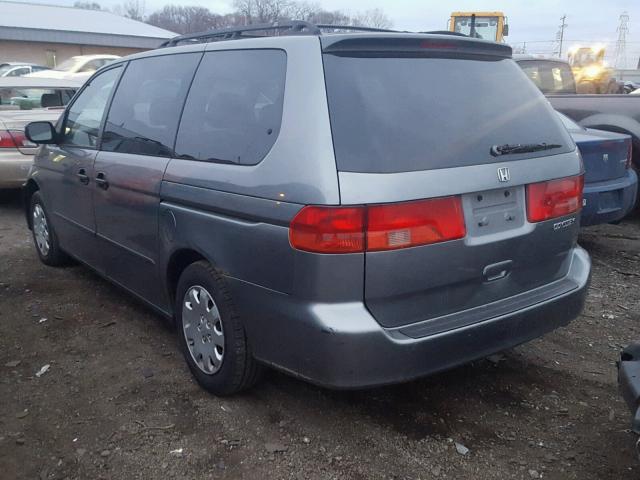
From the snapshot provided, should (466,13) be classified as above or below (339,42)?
above

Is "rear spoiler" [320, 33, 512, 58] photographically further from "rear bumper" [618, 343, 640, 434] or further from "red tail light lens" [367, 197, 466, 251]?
"rear bumper" [618, 343, 640, 434]

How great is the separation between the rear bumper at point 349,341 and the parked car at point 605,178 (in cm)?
300

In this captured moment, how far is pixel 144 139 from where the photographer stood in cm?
358

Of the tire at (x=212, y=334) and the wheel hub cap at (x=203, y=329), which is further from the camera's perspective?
the wheel hub cap at (x=203, y=329)

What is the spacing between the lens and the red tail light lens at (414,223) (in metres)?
2.40

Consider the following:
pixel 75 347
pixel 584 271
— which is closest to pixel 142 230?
pixel 75 347

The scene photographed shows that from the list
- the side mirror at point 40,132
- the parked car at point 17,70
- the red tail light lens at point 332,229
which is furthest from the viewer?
the parked car at point 17,70

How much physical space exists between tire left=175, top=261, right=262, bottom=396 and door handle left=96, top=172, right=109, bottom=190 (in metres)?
1.04

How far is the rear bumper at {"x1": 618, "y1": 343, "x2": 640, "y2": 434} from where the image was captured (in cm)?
224

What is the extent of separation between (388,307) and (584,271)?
135 centimetres

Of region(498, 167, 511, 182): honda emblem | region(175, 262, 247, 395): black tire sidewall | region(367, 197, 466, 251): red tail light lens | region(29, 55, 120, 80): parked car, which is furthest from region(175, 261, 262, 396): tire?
region(29, 55, 120, 80): parked car

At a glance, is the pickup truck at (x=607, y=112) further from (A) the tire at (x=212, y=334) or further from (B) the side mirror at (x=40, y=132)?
(A) the tire at (x=212, y=334)

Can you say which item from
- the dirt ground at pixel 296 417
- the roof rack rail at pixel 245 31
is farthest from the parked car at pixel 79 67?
the dirt ground at pixel 296 417

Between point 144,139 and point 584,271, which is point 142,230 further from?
point 584,271
